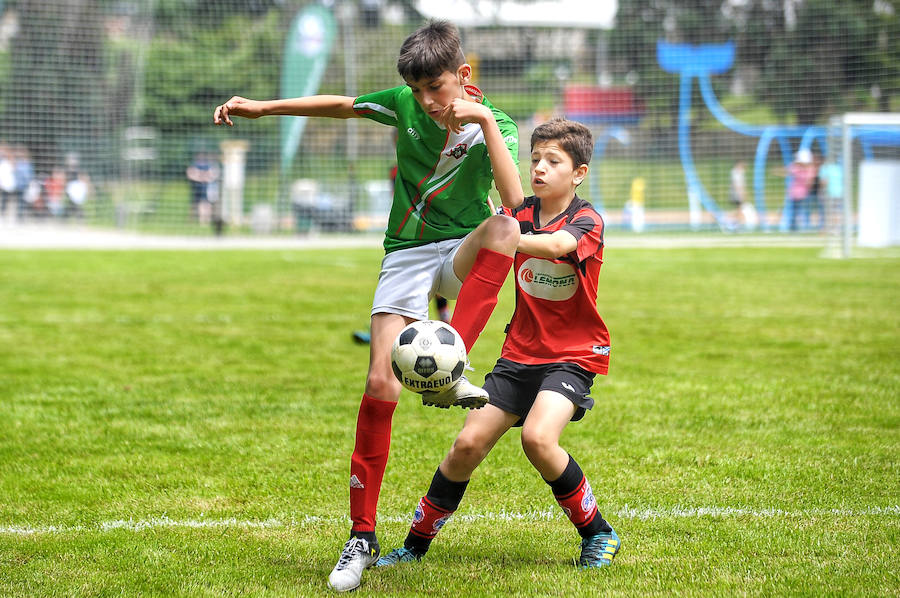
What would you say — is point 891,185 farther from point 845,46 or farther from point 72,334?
point 72,334

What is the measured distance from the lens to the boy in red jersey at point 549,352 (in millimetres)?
3568

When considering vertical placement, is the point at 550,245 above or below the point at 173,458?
above

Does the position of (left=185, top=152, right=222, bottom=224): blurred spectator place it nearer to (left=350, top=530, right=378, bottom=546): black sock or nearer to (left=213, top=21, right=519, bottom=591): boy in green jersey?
(left=213, top=21, right=519, bottom=591): boy in green jersey

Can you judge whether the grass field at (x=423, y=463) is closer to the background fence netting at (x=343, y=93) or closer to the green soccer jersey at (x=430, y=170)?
the green soccer jersey at (x=430, y=170)

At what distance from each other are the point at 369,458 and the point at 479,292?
740mm

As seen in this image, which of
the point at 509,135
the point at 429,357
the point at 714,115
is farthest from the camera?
the point at 714,115

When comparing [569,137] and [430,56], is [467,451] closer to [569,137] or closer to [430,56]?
[569,137]

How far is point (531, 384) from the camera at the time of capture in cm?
374

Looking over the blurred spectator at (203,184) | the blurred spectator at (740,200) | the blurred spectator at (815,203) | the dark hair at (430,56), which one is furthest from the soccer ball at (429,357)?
the blurred spectator at (740,200)

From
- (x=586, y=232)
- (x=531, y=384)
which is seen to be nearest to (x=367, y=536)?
(x=531, y=384)

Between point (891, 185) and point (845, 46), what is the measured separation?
10.9 ft

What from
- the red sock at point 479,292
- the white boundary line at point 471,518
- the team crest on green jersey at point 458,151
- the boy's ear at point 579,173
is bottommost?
the white boundary line at point 471,518

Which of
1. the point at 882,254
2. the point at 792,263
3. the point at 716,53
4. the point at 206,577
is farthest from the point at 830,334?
the point at 716,53

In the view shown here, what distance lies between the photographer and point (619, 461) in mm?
5129
